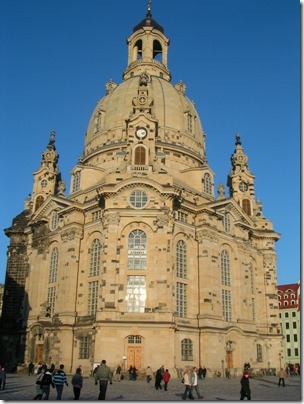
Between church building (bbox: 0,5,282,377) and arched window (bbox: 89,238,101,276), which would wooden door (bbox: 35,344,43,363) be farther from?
arched window (bbox: 89,238,101,276)

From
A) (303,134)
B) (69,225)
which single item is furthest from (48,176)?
(303,134)

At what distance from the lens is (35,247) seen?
5753cm

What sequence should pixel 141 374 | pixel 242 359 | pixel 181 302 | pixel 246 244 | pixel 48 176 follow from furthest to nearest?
pixel 48 176 < pixel 246 244 < pixel 242 359 < pixel 181 302 < pixel 141 374

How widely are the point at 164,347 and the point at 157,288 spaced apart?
18.0ft

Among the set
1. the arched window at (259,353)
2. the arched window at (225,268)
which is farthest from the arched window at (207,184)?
the arched window at (259,353)

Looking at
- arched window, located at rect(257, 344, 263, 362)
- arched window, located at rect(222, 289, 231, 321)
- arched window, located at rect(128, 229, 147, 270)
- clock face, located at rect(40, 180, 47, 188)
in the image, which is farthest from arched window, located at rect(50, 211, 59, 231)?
arched window, located at rect(257, 344, 263, 362)

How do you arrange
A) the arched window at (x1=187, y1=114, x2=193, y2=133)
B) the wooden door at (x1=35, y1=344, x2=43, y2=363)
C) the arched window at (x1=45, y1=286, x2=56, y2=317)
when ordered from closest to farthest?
the wooden door at (x1=35, y1=344, x2=43, y2=363), the arched window at (x1=45, y1=286, x2=56, y2=317), the arched window at (x1=187, y1=114, x2=193, y2=133)

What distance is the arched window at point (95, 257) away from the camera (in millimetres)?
47753

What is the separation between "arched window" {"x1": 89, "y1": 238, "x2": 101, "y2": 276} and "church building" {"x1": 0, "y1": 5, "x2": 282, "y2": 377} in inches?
4.6

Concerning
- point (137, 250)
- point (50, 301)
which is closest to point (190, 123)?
point (137, 250)

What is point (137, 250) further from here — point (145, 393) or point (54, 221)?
point (145, 393)

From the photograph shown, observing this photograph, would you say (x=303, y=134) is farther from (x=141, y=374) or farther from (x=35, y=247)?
(x=35, y=247)

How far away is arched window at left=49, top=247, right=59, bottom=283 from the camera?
52522 millimetres

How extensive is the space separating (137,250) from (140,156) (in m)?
11.2
